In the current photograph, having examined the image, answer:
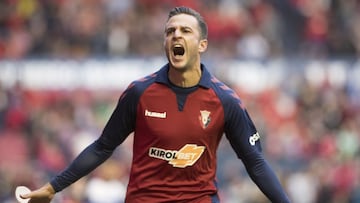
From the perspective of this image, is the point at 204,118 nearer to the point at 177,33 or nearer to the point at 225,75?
the point at 177,33

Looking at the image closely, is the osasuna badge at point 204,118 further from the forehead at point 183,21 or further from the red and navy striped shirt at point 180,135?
the forehead at point 183,21

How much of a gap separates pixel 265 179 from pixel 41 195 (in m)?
1.42

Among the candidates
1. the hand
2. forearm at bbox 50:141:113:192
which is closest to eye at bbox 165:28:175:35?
forearm at bbox 50:141:113:192

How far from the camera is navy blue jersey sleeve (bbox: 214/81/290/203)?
7461mm

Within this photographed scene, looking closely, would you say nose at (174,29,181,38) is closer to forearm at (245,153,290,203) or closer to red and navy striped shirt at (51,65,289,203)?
red and navy striped shirt at (51,65,289,203)

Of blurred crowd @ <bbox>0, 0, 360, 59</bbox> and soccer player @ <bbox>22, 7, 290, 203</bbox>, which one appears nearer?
soccer player @ <bbox>22, 7, 290, 203</bbox>

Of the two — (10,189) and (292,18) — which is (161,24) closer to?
(292,18)

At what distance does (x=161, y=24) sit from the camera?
19.2 m

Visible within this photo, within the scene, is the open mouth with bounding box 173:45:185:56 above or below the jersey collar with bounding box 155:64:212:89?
above

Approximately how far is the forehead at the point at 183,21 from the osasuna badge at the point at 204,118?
0.54m

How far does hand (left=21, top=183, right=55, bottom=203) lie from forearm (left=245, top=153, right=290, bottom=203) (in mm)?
1275

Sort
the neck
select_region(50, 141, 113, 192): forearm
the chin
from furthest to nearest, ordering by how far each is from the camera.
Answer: select_region(50, 141, 113, 192): forearm → the neck → the chin

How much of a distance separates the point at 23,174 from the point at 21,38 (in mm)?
6125

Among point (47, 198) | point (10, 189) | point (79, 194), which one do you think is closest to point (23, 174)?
point (10, 189)
